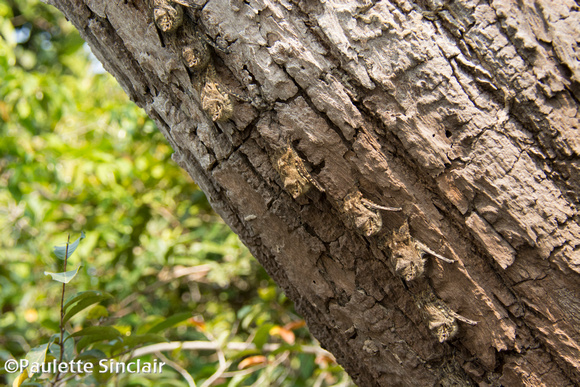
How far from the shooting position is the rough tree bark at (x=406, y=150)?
0.93 m

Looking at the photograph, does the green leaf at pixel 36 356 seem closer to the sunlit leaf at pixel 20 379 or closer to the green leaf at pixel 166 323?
the sunlit leaf at pixel 20 379

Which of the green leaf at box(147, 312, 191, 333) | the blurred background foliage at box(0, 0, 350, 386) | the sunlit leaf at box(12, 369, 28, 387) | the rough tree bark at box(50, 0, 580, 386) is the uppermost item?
the rough tree bark at box(50, 0, 580, 386)

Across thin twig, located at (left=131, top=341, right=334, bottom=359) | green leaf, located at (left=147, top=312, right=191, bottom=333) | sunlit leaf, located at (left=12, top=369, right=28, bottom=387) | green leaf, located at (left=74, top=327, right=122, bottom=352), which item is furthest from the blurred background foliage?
sunlit leaf, located at (left=12, top=369, right=28, bottom=387)

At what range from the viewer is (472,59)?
0.93 m

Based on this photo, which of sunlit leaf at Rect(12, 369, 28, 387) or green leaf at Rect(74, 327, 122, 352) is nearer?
sunlit leaf at Rect(12, 369, 28, 387)

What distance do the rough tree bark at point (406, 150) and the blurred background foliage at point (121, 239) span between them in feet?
3.21

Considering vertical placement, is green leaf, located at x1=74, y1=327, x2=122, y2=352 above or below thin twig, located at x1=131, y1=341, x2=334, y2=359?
above

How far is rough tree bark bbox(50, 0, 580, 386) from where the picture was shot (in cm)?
93

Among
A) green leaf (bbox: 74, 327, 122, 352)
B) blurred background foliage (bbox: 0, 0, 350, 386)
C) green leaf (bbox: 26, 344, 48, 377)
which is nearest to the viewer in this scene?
green leaf (bbox: 26, 344, 48, 377)

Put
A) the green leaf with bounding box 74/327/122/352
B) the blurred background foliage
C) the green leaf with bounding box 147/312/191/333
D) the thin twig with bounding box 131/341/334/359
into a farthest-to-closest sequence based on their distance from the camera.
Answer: the blurred background foliage → the thin twig with bounding box 131/341/334/359 → the green leaf with bounding box 147/312/191/333 → the green leaf with bounding box 74/327/122/352

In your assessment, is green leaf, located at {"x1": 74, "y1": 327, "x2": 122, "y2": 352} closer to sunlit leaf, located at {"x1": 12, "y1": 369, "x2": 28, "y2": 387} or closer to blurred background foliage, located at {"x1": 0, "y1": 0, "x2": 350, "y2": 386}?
sunlit leaf, located at {"x1": 12, "y1": 369, "x2": 28, "y2": 387}

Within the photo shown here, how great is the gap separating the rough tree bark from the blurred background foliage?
3.21 feet

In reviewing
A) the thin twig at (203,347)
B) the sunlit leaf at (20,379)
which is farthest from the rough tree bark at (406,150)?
the thin twig at (203,347)

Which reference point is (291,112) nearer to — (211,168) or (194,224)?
(211,168)
